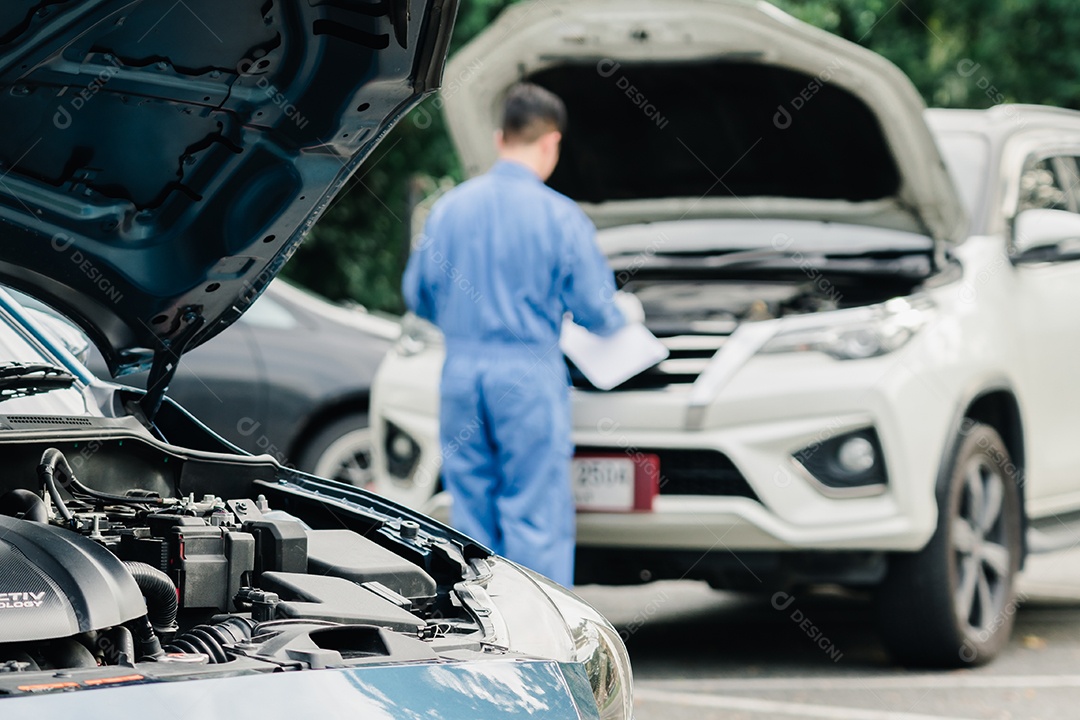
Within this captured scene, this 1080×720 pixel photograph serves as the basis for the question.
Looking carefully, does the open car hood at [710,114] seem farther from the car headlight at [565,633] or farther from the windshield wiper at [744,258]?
the car headlight at [565,633]

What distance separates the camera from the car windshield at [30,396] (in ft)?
9.90

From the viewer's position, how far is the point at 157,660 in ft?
7.72

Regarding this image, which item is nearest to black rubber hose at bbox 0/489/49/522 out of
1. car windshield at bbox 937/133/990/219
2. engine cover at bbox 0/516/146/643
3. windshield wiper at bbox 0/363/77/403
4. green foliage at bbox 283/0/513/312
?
engine cover at bbox 0/516/146/643

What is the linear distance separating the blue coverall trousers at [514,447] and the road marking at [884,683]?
60cm

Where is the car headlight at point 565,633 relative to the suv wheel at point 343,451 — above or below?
above

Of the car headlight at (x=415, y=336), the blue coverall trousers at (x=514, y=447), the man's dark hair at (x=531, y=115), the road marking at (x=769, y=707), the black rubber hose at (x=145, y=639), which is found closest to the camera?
the black rubber hose at (x=145, y=639)

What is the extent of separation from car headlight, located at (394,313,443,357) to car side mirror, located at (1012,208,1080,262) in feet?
7.49

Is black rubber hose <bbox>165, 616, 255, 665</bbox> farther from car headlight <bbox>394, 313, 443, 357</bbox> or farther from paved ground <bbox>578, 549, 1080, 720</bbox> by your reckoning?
car headlight <bbox>394, 313, 443, 357</bbox>

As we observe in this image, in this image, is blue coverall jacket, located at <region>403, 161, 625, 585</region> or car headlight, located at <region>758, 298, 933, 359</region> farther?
car headlight, located at <region>758, 298, 933, 359</region>

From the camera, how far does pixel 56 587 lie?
231 centimetres

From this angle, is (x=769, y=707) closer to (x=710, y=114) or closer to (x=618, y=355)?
(x=618, y=355)

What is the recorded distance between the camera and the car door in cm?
607

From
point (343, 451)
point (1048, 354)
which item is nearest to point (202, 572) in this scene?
point (1048, 354)

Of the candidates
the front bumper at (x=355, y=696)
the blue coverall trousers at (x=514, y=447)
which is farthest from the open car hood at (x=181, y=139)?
the blue coverall trousers at (x=514, y=447)
